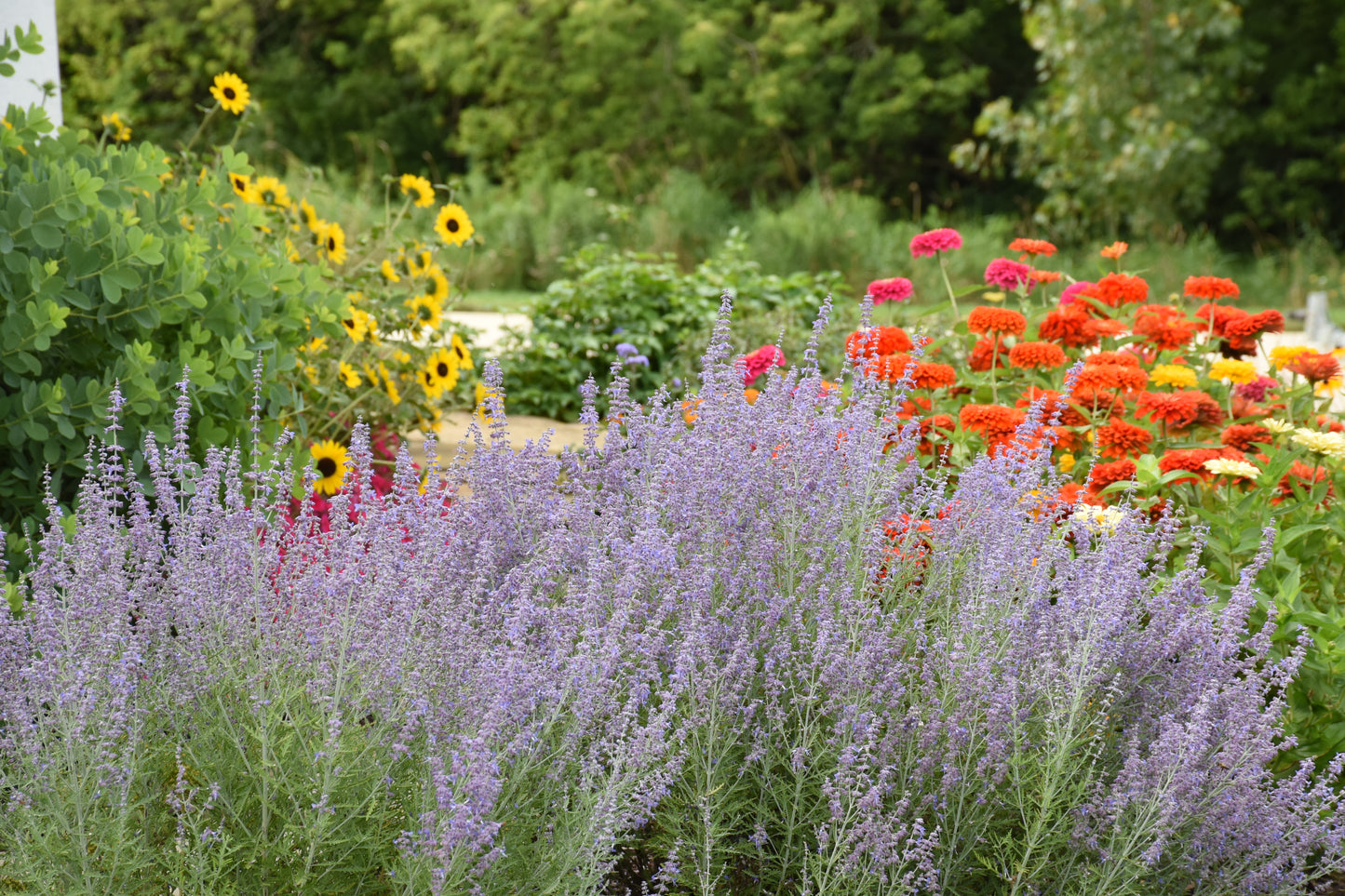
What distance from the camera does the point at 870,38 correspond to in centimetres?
1884

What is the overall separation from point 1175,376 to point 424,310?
2.71 m

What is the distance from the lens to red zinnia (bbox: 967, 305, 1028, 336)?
3.59 meters

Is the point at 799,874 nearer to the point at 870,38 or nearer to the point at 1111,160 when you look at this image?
the point at 1111,160

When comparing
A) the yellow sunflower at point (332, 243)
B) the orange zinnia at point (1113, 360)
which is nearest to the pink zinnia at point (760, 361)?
the orange zinnia at point (1113, 360)

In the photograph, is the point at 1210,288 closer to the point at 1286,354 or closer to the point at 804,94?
the point at 1286,354

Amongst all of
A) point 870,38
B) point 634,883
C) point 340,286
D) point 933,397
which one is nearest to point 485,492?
point 634,883

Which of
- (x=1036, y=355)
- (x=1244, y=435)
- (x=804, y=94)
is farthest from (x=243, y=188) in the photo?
(x=804, y=94)

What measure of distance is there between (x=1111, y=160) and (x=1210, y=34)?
1.85 meters

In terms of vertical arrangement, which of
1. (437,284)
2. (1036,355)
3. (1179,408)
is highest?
(437,284)

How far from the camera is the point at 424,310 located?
463 centimetres

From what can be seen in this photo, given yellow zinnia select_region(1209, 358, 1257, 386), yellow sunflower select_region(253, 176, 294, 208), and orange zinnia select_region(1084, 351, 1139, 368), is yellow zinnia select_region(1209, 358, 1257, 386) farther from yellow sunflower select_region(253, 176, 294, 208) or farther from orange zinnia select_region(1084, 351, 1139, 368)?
yellow sunflower select_region(253, 176, 294, 208)

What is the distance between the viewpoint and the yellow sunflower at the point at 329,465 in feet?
12.7

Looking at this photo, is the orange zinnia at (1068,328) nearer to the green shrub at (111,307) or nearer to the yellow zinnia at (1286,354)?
the yellow zinnia at (1286,354)

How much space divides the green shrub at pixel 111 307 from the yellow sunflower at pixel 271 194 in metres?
1.18
